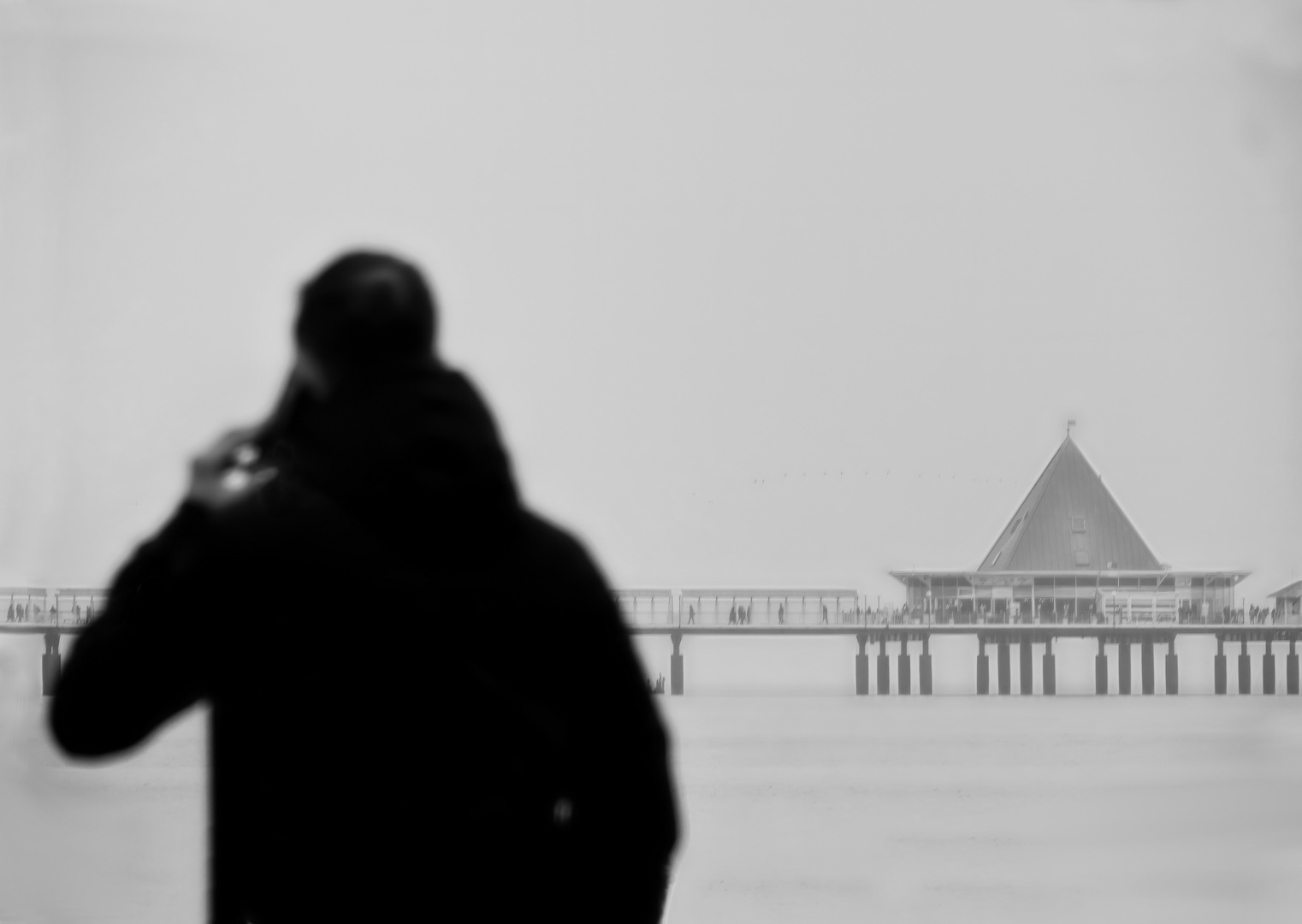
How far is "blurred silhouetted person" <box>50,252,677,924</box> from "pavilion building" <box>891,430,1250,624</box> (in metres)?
57.9

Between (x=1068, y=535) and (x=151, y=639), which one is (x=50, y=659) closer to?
(x=1068, y=535)

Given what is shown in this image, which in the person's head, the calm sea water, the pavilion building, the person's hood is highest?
the pavilion building

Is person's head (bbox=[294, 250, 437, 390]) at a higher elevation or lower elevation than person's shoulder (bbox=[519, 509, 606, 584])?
higher

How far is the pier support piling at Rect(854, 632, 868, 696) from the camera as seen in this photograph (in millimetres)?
61412

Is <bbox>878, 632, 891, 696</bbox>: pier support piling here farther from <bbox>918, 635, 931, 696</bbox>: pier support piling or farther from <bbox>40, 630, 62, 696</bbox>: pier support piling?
<bbox>40, 630, 62, 696</bbox>: pier support piling

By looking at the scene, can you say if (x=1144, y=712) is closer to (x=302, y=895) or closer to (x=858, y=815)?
(x=858, y=815)

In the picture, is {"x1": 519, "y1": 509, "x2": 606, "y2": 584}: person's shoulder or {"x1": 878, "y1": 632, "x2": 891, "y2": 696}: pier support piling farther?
{"x1": 878, "y1": 632, "x2": 891, "y2": 696}: pier support piling

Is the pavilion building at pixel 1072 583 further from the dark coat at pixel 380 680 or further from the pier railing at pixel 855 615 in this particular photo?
the dark coat at pixel 380 680

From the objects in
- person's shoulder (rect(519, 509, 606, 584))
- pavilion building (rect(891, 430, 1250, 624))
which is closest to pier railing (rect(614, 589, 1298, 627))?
pavilion building (rect(891, 430, 1250, 624))

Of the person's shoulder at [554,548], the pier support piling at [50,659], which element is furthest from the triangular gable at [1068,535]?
the person's shoulder at [554,548]

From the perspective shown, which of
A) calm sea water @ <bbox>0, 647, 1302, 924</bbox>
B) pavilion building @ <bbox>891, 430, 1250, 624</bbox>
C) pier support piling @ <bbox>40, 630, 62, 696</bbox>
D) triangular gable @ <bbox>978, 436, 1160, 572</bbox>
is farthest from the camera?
triangular gable @ <bbox>978, 436, 1160, 572</bbox>

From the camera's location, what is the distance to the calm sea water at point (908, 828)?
14.4 meters

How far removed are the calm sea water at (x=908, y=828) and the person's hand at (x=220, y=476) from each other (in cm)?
35

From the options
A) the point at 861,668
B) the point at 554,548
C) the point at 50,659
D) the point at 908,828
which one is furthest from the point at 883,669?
the point at 554,548
